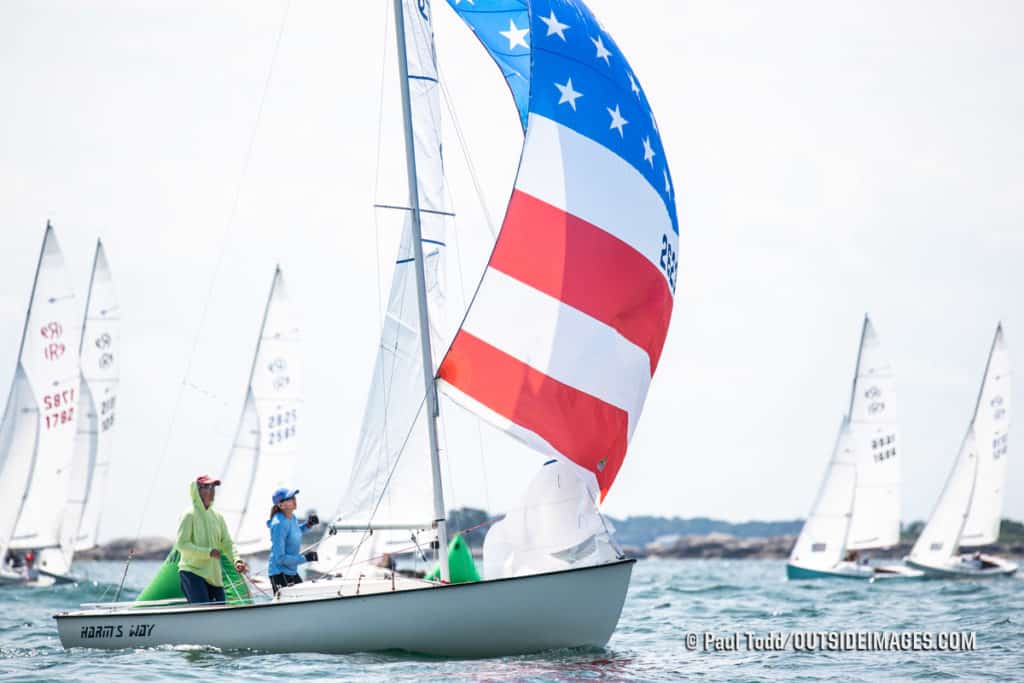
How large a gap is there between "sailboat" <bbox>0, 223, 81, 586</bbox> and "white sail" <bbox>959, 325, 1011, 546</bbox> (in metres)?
25.2

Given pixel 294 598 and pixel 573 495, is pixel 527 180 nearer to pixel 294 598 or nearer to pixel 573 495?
pixel 573 495

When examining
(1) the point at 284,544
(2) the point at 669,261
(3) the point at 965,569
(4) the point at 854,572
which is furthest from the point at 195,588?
(3) the point at 965,569

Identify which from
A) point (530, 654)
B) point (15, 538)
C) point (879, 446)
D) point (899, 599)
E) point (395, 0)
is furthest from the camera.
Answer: point (879, 446)

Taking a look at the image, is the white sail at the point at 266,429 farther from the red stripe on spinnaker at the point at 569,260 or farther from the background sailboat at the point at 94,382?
the red stripe on spinnaker at the point at 569,260

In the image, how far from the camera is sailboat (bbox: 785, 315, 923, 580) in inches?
1551

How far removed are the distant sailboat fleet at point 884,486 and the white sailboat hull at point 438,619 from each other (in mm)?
27241

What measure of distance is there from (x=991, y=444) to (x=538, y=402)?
3025 cm

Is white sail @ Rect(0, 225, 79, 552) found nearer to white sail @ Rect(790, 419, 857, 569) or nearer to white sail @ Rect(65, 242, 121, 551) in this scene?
→ white sail @ Rect(65, 242, 121, 551)

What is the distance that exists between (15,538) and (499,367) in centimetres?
2242

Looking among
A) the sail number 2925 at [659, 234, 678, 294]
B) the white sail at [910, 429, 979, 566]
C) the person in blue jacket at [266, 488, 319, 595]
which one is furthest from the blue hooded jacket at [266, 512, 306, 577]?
the white sail at [910, 429, 979, 566]

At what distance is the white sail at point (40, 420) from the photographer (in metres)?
30.3

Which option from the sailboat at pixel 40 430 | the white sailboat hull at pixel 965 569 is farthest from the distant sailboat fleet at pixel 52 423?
the white sailboat hull at pixel 965 569

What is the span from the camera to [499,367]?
12539 mm

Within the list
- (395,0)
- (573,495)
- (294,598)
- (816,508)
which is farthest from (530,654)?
(816,508)
